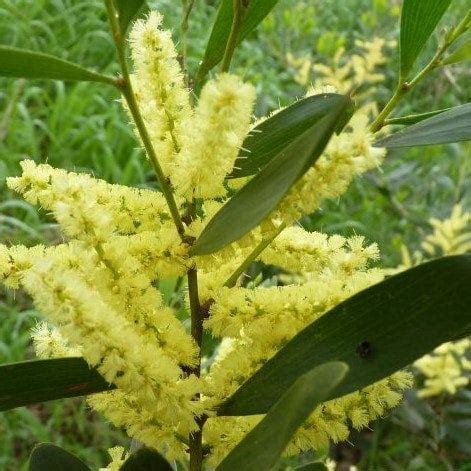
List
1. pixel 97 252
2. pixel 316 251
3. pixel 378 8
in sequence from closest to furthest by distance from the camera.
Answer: pixel 97 252, pixel 316 251, pixel 378 8

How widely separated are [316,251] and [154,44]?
0.84 ft

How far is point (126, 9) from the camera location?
0.64 metres

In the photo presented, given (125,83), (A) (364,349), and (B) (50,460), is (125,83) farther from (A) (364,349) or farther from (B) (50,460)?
(B) (50,460)

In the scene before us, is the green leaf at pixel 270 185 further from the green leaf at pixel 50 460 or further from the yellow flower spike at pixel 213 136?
the green leaf at pixel 50 460

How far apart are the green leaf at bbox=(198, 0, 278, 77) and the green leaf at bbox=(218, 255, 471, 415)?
28 centimetres

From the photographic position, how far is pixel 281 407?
0.55 meters

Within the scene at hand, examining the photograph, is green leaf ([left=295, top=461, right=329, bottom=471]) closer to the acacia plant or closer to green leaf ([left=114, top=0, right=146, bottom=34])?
the acacia plant

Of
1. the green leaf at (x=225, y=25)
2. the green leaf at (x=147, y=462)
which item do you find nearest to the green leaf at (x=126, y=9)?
the green leaf at (x=225, y=25)

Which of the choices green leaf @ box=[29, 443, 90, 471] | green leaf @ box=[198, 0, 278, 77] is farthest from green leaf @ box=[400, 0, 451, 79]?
green leaf @ box=[29, 443, 90, 471]

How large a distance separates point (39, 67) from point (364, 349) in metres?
0.34

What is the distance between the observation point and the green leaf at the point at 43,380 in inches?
25.6

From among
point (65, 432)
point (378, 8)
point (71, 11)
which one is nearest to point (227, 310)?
point (65, 432)

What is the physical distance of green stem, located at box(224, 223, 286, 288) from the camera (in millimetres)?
678

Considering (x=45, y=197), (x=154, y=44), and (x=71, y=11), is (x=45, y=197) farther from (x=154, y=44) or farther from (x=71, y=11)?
(x=71, y=11)
